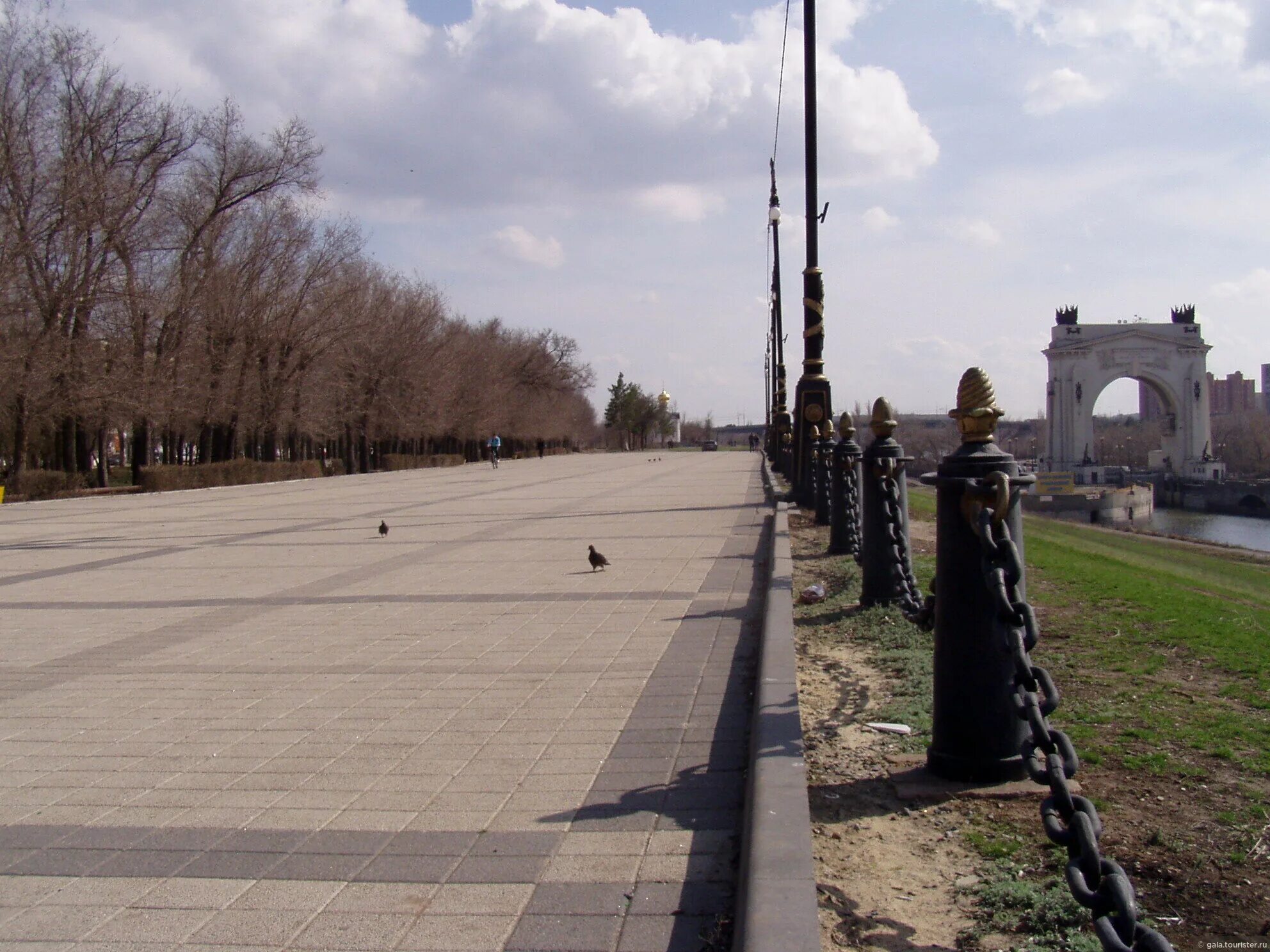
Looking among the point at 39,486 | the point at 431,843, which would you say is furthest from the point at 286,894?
the point at 39,486

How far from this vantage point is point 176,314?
34.2 metres

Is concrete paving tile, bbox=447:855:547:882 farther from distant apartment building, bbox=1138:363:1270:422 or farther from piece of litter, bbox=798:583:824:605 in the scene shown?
distant apartment building, bbox=1138:363:1270:422

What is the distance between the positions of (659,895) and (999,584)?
4.49 ft

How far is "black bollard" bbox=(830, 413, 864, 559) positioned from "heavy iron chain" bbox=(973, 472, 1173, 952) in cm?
603

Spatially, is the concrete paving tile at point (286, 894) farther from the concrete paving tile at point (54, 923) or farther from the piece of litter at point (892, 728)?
the piece of litter at point (892, 728)

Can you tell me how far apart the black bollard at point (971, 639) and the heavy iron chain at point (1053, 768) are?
0.11 metres

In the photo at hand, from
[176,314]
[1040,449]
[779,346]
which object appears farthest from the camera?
[1040,449]

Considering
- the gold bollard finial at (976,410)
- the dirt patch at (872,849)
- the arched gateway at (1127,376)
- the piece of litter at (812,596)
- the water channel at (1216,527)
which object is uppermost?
the arched gateway at (1127,376)

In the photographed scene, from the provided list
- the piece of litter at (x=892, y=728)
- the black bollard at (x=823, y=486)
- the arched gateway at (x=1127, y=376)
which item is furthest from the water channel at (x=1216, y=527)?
the piece of litter at (x=892, y=728)

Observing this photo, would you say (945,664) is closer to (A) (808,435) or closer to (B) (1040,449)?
(A) (808,435)

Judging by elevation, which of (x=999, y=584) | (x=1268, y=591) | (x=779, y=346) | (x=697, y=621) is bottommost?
(x=1268, y=591)

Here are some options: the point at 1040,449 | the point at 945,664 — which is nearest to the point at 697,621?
the point at 945,664

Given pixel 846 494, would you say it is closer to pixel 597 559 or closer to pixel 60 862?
pixel 597 559

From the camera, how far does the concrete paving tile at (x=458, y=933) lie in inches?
119
